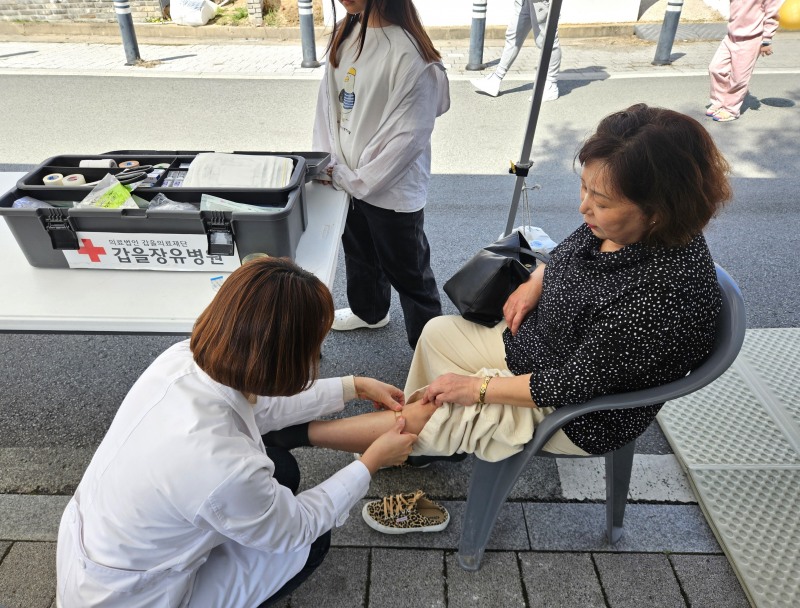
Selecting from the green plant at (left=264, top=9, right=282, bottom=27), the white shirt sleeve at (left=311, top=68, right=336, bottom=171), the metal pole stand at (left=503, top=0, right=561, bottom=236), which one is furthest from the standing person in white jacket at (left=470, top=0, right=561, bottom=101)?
the green plant at (left=264, top=9, right=282, bottom=27)

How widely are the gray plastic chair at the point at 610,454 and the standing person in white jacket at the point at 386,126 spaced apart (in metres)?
0.97

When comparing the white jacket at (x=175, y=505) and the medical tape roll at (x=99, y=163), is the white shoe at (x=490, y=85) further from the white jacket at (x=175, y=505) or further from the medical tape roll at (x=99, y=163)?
the white jacket at (x=175, y=505)

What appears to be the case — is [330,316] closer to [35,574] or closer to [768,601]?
[35,574]

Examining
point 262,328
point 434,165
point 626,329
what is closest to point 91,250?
point 262,328

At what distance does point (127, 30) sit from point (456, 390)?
25.3 ft

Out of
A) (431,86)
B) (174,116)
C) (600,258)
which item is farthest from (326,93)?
(174,116)

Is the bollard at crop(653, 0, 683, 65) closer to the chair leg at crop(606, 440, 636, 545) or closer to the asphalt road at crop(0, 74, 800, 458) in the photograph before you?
the asphalt road at crop(0, 74, 800, 458)

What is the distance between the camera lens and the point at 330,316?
1136 millimetres

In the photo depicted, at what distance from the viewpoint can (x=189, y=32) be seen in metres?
8.86

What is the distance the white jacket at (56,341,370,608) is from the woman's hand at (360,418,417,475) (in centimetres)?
20

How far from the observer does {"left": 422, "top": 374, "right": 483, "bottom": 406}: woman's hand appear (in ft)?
4.82

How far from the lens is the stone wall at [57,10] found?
8922 mm

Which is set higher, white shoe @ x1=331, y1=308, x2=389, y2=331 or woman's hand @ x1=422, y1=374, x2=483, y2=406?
woman's hand @ x1=422, y1=374, x2=483, y2=406

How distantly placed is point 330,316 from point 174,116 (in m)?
5.42
